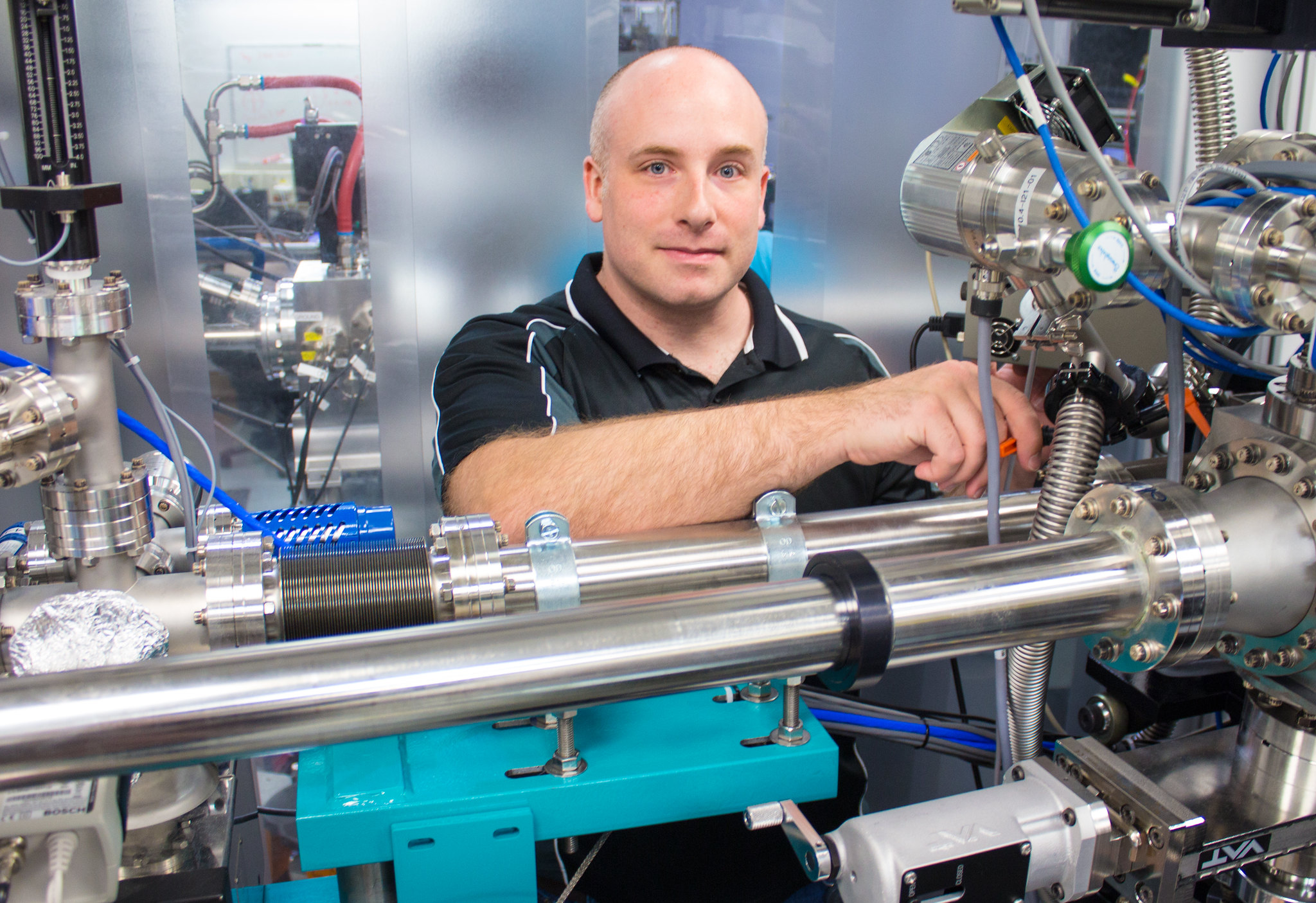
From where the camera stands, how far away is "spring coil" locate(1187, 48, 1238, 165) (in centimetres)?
71

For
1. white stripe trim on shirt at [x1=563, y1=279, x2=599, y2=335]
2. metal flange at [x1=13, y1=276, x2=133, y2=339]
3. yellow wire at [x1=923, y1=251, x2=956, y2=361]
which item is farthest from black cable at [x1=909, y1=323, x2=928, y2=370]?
metal flange at [x1=13, y1=276, x2=133, y2=339]

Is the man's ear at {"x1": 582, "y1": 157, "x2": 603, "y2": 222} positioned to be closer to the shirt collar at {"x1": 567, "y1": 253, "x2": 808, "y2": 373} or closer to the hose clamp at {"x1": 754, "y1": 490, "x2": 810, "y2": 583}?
the shirt collar at {"x1": 567, "y1": 253, "x2": 808, "y2": 373}

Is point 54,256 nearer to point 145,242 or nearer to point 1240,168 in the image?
point 1240,168

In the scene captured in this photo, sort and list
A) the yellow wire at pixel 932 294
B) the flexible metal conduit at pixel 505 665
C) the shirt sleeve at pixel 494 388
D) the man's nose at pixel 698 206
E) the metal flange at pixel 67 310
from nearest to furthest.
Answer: the flexible metal conduit at pixel 505 665, the metal flange at pixel 67 310, the shirt sleeve at pixel 494 388, the man's nose at pixel 698 206, the yellow wire at pixel 932 294

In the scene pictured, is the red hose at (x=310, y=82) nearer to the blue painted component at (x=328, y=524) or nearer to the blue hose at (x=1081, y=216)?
the blue painted component at (x=328, y=524)

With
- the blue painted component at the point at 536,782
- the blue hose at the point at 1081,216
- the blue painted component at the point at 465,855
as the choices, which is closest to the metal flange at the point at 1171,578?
the blue hose at the point at 1081,216

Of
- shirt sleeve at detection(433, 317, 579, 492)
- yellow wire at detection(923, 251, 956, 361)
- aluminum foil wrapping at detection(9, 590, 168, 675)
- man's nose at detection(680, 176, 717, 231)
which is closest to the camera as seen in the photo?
aluminum foil wrapping at detection(9, 590, 168, 675)

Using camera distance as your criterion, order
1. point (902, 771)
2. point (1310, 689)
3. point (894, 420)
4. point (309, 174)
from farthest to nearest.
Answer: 1. point (902, 771)
2. point (309, 174)
3. point (894, 420)
4. point (1310, 689)

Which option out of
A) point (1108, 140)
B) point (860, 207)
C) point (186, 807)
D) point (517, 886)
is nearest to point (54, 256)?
point (186, 807)

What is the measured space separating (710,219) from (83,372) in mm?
1056

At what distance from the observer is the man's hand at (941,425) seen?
83 cm

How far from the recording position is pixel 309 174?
65.6 inches

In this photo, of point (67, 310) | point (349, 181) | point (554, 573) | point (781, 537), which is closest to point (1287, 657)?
point (781, 537)

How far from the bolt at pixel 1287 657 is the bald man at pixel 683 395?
0.27 meters
